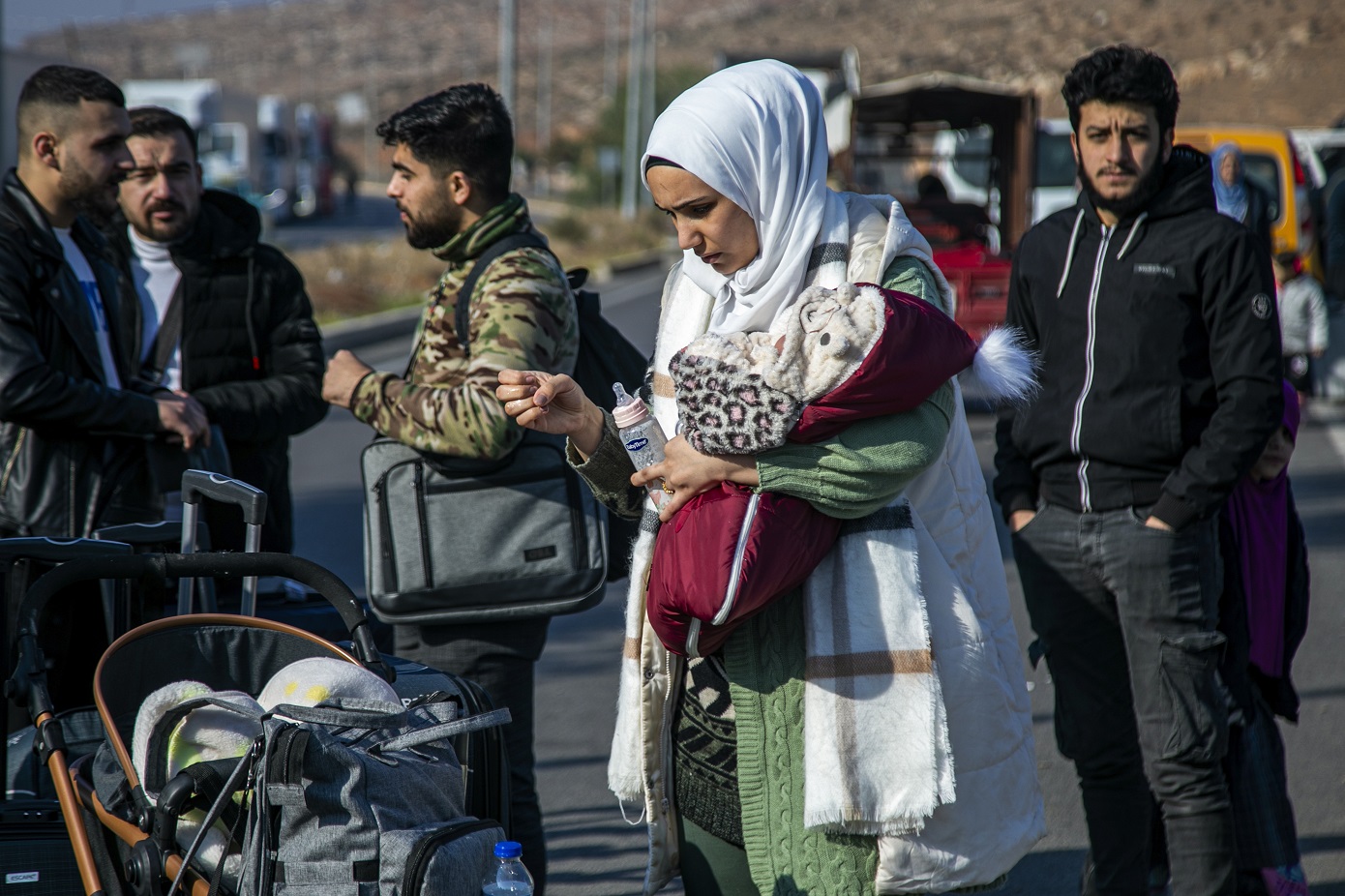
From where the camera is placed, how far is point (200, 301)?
4.18 meters

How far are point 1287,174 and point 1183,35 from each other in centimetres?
5661

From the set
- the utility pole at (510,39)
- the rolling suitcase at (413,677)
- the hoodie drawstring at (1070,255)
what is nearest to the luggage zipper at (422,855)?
the rolling suitcase at (413,677)

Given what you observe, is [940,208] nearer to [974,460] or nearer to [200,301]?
[200,301]

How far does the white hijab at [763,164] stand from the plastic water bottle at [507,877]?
2.86 ft

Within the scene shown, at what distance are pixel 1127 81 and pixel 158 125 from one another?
9.42 feet

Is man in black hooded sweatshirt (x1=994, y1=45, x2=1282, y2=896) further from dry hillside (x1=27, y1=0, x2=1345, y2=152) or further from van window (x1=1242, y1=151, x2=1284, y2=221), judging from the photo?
dry hillside (x1=27, y1=0, x2=1345, y2=152)

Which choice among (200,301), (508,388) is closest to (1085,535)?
(508,388)

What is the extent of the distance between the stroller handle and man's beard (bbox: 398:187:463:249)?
0.96 metres

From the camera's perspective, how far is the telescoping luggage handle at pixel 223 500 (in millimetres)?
2924

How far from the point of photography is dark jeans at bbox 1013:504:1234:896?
304 centimetres

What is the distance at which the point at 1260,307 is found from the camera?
2.95 metres

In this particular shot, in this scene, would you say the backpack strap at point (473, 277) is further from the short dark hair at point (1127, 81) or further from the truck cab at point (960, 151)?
the truck cab at point (960, 151)

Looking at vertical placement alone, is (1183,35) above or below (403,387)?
above

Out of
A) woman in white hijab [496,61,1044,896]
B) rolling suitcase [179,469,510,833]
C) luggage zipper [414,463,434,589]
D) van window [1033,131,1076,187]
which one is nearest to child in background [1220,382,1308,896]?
woman in white hijab [496,61,1044,896]
